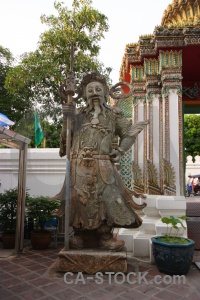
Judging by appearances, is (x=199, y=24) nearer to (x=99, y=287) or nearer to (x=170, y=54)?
(x=170, y=54)

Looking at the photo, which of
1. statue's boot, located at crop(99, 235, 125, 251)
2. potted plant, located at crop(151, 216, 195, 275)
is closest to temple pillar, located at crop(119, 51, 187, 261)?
potted plant, located at crop(151, 216, 195, 275)

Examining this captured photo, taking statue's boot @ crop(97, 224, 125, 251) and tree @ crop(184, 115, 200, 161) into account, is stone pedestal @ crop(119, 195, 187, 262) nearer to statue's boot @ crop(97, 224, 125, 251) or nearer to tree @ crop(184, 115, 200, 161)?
statue's boot @ crop(97, 224, 125, 251)

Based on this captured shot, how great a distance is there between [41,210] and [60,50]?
244 inches

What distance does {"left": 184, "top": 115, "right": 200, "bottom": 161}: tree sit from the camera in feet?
74.5

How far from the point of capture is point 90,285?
343 cm

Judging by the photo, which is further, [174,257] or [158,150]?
[158,150]

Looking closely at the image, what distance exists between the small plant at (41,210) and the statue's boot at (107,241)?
5.70 ft

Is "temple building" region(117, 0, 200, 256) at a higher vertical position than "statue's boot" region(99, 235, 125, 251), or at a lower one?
higher

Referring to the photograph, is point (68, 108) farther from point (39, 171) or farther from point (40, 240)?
point (39, 171)

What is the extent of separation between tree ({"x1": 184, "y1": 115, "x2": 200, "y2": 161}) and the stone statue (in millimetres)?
19355

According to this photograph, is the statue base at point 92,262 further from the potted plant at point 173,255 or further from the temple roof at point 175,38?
the temple roof at point 175,38

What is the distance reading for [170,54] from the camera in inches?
225

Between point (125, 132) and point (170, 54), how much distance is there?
2.43m

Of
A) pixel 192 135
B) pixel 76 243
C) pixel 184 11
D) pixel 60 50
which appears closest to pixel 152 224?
pixel 76 243
